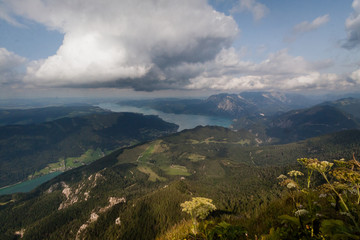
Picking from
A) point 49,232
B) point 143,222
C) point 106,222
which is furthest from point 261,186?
point 49,232

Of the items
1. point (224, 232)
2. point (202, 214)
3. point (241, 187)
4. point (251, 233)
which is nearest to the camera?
point (224, 232)

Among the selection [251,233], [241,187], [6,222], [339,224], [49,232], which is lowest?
[6,222]

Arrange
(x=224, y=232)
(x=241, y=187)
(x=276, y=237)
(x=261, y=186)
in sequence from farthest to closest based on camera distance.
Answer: (x=241, y=187)
(x=261, y=186)
(x=224, y=232)
(x=276, y=237)

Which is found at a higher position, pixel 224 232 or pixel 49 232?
pixel 224 232

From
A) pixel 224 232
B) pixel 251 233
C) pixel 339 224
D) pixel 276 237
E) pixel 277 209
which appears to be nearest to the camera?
pixel 339 224

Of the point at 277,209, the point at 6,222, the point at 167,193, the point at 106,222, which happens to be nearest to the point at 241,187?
the point at 167,193

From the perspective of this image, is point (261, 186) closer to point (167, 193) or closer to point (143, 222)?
point (167, 193)

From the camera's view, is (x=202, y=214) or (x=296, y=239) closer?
(x=296, y=239)

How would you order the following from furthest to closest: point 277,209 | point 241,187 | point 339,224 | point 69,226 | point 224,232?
point 241,187 → point 69,226 → point 277,209 → point 224,232 → point 339,224

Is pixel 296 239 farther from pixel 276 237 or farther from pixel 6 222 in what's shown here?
pixel 6 222
